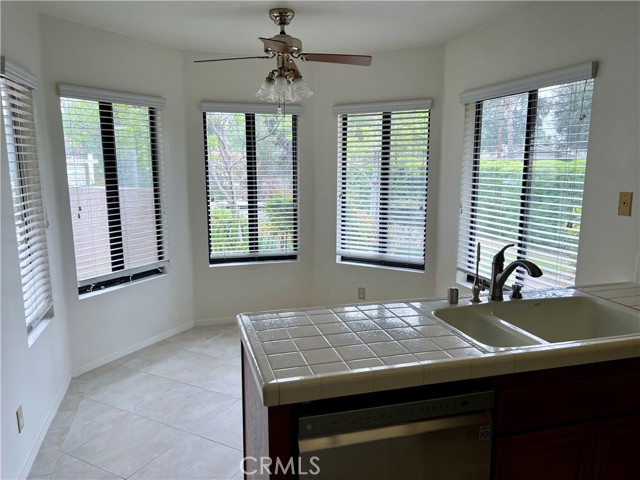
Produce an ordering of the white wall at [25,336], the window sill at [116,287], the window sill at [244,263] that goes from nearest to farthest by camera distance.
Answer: the white wall at [25,336], the window sill at [116,287], the window sill at [244,263]

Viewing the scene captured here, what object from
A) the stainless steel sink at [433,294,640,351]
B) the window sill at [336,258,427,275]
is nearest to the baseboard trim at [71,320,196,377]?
the window sill at [336,258,427,275]

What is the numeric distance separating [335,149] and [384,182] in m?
0.60

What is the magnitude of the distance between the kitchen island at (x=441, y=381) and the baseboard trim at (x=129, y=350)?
7.41 ft

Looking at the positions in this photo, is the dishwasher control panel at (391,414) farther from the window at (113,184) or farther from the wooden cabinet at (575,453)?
the window at (113,184)

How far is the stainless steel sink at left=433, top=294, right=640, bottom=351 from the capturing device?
6.15 feet

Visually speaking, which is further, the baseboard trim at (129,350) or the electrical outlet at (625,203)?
the baseboard trim at (129,350)

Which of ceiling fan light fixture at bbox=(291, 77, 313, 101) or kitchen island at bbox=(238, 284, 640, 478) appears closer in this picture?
kitchen island at bbox=(238, 284, 640, 478)

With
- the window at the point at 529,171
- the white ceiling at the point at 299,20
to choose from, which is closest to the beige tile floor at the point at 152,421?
the window at the point at 529,171

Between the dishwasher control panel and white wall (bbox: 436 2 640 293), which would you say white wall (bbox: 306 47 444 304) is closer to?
white wall (bbox: 436 2 640 293)

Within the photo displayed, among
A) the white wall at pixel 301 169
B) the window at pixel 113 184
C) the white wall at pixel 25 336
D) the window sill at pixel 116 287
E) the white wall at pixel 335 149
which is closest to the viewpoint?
the white wall at pixel 25 336

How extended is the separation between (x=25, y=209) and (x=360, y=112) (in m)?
2.79

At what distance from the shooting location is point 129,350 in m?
3.78

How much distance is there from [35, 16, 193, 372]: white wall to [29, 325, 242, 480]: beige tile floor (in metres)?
0.27

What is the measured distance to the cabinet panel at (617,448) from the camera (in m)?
1.64
